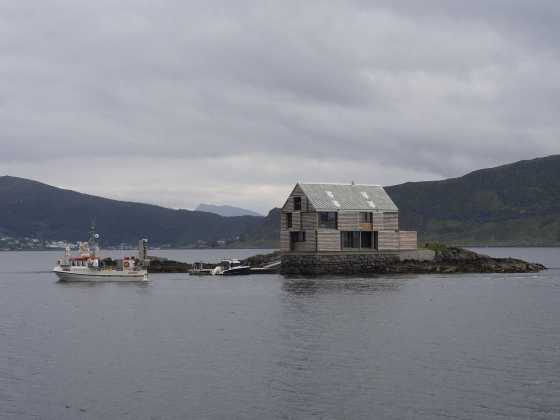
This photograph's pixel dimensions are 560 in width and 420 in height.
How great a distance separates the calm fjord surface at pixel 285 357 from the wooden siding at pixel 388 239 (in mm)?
38032

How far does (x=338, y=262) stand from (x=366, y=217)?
8396mm

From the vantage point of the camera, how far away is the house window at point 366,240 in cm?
11488

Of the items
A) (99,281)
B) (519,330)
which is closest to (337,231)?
(99,281)

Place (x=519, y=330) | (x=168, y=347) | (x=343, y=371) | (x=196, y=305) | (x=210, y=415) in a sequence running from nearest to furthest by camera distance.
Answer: (x=210, y=415), (x=343, y=371), (x=168, y=347), (x=519, y=330), (x=196, y=305)

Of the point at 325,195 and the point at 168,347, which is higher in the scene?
the point at 325,195

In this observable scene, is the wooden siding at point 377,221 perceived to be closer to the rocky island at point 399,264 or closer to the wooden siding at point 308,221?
the rocky island at point 399,264

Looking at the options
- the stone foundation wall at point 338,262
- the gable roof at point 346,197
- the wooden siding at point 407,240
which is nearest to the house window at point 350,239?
the stone foundation wall at point 338,262

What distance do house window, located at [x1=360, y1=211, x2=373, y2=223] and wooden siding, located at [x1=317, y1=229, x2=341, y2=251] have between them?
4863mm

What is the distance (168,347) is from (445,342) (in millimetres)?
16214

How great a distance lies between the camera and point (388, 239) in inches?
4540

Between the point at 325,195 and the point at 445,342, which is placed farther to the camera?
the point at 325,195

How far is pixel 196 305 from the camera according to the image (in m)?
71.5

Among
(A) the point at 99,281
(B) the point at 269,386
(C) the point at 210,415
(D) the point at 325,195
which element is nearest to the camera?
(C) the point at 210,415

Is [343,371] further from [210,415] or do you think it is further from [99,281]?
[99,281]
